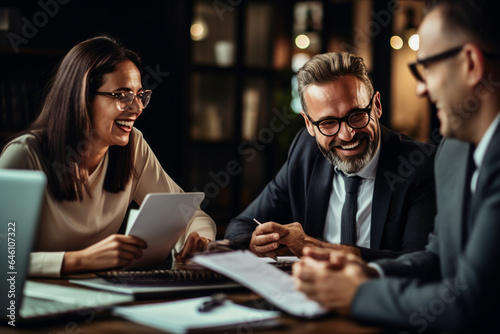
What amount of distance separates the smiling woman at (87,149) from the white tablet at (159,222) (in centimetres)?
13

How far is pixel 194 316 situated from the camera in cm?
126

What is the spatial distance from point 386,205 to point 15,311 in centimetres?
143

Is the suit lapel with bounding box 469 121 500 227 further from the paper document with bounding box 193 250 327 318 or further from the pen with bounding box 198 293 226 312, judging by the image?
the pen with bounding box 198 293 226 312

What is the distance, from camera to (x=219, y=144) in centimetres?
475

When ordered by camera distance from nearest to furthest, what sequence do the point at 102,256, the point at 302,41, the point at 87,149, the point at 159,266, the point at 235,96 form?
the point at 102,256, the point at 159,266, the point at 87,149, the point at 235,96, the point at 302,41

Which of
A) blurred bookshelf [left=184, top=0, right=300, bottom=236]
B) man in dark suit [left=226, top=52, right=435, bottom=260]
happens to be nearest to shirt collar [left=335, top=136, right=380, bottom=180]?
man in dark suit [left=226, top=52, right=435, bottom=260]

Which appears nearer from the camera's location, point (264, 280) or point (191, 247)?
point (264, 280)

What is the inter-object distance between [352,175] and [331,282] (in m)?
1.12

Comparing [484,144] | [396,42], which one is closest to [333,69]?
[484,144]

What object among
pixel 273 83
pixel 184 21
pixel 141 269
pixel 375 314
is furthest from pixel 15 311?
pixel 273 83

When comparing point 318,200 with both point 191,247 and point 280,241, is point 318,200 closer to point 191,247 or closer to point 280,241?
point 280,241

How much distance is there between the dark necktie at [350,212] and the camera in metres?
2.31

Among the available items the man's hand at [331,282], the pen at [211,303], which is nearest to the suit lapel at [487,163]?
the man's hand at [331,282]

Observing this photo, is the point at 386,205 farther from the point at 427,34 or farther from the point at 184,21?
the point at 184,21
